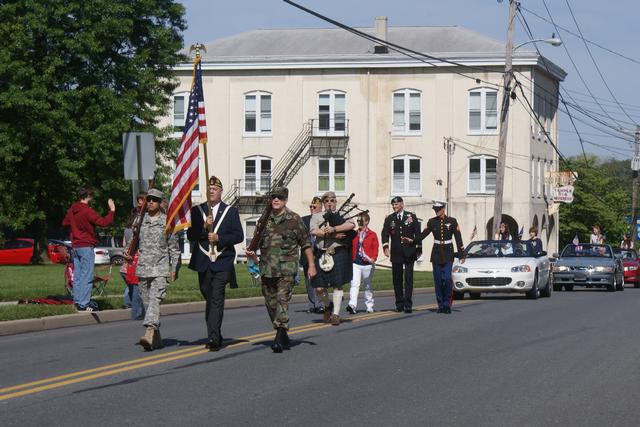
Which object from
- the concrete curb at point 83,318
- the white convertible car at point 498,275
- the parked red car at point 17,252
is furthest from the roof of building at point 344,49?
the concrete curb at point 83,318

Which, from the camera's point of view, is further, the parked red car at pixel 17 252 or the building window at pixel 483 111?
the building window at pixel 483 111

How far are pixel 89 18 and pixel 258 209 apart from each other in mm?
20654

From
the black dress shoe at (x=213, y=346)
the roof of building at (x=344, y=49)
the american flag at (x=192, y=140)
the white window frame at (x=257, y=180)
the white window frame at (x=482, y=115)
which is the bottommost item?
the black dress shoe at (x=213, y=346)

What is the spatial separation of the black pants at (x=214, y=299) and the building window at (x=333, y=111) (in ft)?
168

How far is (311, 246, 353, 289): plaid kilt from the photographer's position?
18.0 meters

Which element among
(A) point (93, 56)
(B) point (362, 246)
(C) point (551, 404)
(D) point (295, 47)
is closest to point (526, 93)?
(D) point (295, 47)

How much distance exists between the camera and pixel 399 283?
830 inches

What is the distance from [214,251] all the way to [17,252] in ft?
157

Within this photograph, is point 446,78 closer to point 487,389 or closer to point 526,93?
point 526,93

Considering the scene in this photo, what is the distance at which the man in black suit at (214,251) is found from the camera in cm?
1406

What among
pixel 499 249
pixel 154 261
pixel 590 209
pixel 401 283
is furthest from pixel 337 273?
pixel 590 209

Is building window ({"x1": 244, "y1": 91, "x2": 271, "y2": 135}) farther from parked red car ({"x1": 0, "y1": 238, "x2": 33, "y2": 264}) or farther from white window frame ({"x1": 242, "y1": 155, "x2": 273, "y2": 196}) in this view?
parked red car ({"x1": 0, "y1": 238, "x2": 33, "y2": 264})

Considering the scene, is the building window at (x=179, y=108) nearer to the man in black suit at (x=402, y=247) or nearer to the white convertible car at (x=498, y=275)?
the white convertible car at (x=498, y=275)

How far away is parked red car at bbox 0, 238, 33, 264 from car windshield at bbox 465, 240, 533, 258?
35.8 meters
